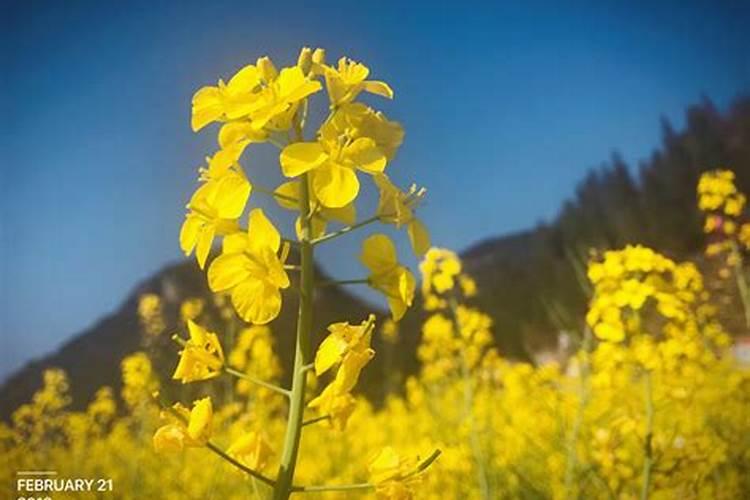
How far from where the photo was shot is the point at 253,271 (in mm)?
835

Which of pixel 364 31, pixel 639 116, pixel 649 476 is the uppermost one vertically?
pixel 364 31

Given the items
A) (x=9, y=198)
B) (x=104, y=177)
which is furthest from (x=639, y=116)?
(x=9, y=198)

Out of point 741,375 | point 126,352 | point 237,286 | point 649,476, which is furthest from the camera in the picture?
point 126,352

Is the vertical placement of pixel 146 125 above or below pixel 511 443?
above

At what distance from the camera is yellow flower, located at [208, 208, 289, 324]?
0.83 meters

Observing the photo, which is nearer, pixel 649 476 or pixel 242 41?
pixel 649 476

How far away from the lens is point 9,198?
210 cm

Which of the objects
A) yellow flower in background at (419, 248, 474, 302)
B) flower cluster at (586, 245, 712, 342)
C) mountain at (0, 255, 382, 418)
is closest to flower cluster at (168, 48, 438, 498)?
flower cluster at (586, 245, 712, 342)

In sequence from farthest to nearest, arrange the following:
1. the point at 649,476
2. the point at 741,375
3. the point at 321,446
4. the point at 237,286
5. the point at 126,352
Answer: the point at 321,446 → the point at 126,352 → the point at 741,375 → the point at 649,476 → the point at 237,286

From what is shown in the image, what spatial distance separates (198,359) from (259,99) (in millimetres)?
219

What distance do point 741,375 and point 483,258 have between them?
59cm

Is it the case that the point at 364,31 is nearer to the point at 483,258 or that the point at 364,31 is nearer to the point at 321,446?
the point at 483,258

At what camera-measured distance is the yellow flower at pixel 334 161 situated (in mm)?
847

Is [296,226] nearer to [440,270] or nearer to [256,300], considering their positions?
[256,300]
